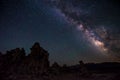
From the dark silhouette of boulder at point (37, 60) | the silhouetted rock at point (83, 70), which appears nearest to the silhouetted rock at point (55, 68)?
the dark silhouette of boulder at point (37, 60)

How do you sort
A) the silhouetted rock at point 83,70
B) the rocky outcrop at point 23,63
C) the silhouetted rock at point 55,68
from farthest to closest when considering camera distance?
1. the silhouetted rock at point 55,68
2. the rocky outcrop at point 23,63
3. the silhouetted rock at point 83,70

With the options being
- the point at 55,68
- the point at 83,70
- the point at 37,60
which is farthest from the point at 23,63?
the point at 83,70

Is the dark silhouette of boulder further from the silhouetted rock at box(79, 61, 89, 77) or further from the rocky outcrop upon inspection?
the silhouetted rock at box(79, 61, 89, 77)

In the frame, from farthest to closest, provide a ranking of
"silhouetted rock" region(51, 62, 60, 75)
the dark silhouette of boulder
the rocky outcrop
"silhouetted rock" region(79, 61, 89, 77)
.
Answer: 1. the dark silhouette of boulder
2. "silhouetted rock" region(51, 62, 60, 75)
3. the rocky outcrop
4. "silhouetted rock" region(79, 61, 89, 77)

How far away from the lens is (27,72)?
33969 mm

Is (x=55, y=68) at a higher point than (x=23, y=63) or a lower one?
lower

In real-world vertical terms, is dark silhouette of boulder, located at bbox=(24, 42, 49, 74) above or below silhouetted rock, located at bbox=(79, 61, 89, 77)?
above

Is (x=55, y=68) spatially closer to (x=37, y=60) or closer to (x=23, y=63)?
(x=37, y=60)

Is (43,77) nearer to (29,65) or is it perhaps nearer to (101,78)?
(29,65)

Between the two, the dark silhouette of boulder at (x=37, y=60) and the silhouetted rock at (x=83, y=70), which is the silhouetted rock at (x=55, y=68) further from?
the silhouetted rock at (x=83, y=70)

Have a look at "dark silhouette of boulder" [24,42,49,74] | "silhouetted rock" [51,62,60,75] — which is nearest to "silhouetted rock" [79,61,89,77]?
"silhouetted rock" [51,62,60,75]

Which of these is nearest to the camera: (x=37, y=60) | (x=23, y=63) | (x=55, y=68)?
(x=55, y=68)

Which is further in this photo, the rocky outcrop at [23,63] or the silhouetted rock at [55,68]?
the silhouetted rock at [55,68]

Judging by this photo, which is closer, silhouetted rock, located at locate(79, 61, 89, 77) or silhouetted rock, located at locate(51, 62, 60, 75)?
silhouetted rock, located at locate(79, 61, 89, 77)
